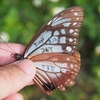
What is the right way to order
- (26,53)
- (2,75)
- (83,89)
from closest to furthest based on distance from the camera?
(2,75) < (26,53) < (83,89)

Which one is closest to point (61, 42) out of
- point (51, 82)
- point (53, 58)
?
point (53, 58)

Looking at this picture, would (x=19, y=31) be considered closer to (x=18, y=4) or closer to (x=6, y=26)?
(x=6, y=26)

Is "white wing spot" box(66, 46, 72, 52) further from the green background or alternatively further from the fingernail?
the green background

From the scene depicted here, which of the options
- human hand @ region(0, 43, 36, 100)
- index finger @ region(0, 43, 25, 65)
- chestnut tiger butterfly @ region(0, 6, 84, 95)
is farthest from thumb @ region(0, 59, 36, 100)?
index finger @ region(0, 43, 25, 65)

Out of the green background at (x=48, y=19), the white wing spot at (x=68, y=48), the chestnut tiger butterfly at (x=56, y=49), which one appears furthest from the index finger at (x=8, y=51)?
the green background at (x=48, y=19)

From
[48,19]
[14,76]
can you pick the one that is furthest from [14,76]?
[48,19]

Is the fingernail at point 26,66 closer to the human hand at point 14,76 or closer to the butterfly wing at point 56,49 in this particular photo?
the human hand at point 14,76

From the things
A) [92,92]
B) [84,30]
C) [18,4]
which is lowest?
[92,92]
